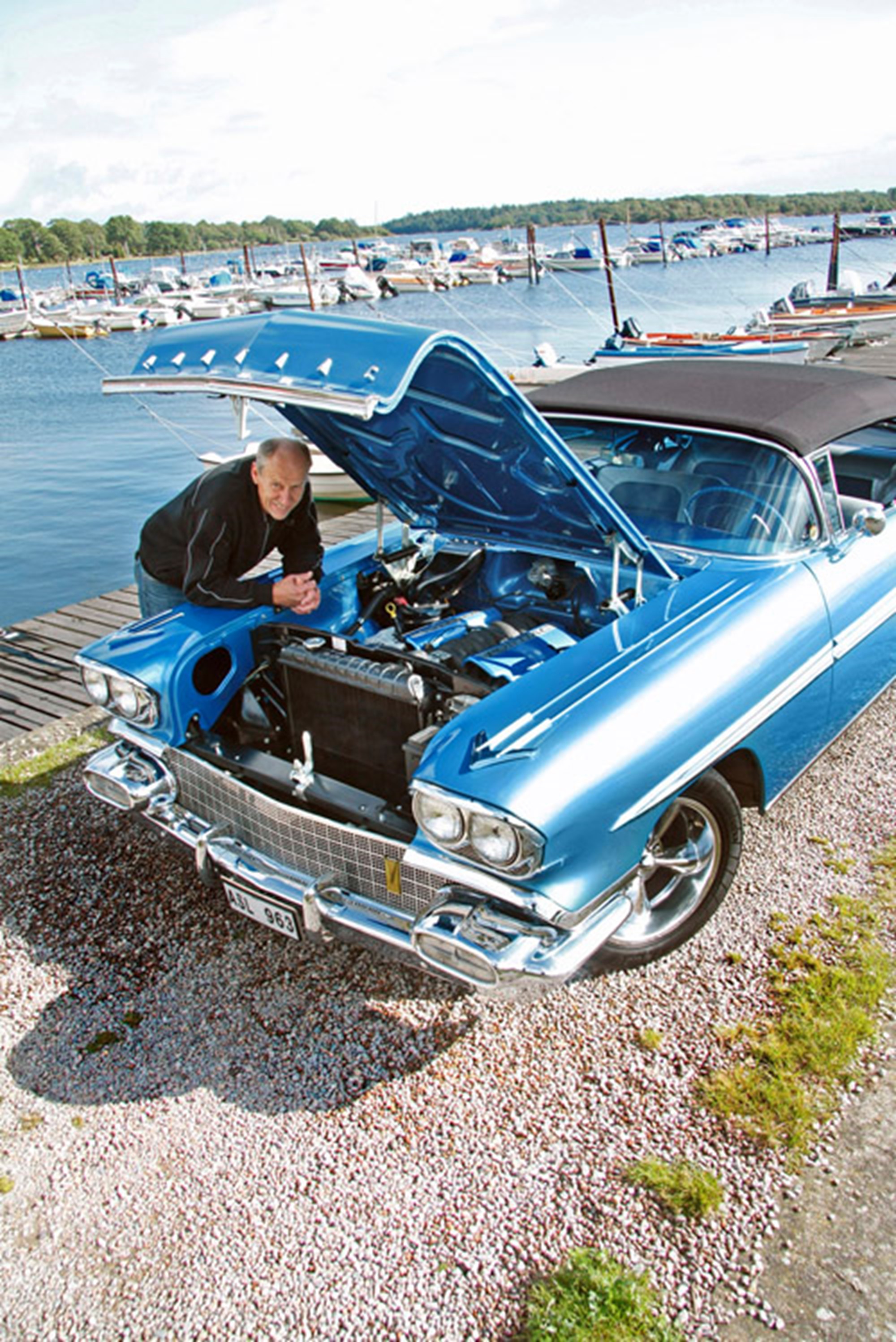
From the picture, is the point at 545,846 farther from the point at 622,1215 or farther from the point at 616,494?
the point at 616,494

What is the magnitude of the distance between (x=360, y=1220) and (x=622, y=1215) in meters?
0.64

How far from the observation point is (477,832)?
96.3 inches

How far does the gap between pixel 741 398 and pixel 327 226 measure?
443 feet

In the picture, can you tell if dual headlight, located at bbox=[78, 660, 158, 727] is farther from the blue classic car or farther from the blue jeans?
the blue jeans

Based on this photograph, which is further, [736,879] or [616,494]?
[616,494]

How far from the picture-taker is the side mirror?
359 centimetres

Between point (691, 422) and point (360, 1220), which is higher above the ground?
point (691, 422)

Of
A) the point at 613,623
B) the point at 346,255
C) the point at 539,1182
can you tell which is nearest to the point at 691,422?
the point at 613,623

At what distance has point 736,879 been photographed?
11.6 ft

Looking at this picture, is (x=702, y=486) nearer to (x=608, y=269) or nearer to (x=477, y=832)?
(x=477, y=832)

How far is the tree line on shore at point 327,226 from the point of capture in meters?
93.3

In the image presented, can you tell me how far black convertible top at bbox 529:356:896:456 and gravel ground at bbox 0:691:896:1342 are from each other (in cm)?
161

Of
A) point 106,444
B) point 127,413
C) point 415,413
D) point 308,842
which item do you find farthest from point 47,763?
point 127,413

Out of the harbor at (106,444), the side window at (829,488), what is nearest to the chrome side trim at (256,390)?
the harbor at (106,444)
